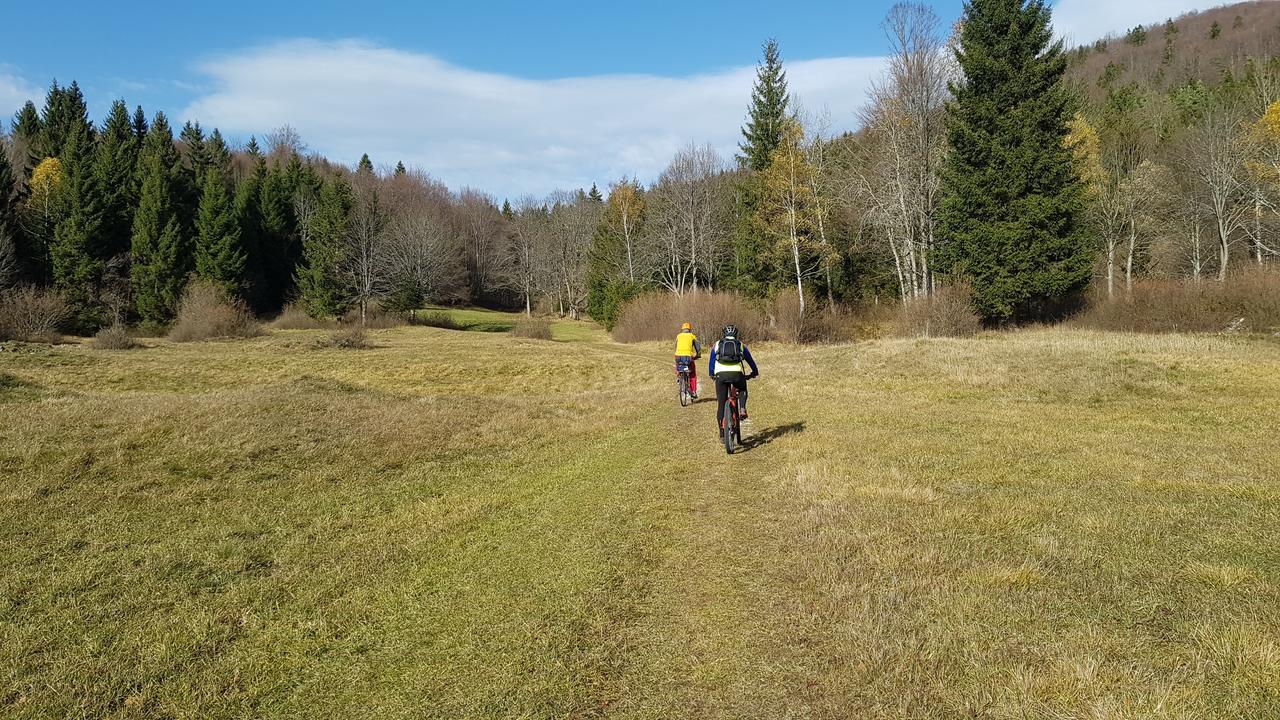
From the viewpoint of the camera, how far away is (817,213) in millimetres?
38062

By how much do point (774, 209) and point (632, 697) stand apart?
3840cm

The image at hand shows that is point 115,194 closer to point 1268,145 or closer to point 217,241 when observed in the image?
point 217,241

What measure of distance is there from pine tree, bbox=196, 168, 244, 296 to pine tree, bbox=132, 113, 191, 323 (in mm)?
1404

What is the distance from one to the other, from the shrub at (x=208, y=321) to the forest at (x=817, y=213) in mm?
6309

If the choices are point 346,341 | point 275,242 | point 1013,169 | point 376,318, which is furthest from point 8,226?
point 1013,169

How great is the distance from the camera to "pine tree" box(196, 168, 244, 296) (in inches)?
2232

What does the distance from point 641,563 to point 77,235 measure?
66.2m

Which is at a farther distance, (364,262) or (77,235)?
(364,262)

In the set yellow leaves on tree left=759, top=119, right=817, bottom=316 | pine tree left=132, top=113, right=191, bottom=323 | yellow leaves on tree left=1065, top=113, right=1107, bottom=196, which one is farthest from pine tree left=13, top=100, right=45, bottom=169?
yellow leaves on tree left=1065, top=113, right=1107, bottom=196

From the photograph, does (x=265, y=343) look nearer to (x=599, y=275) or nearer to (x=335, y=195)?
(x=335, y=195)

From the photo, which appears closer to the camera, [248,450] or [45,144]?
[248,450]

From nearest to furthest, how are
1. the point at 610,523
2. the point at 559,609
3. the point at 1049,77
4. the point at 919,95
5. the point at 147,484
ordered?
the point at 559,609 < the point at 610,523 < the point at 147,484 < the point at 1049,77 < the point at 919,95

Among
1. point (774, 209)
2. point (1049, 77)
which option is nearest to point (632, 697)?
point (1049, 77)

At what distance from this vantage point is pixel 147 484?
9.00m
